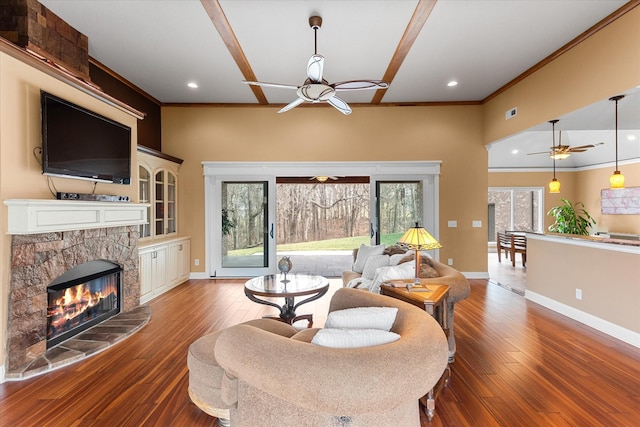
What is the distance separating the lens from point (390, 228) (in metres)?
6.08

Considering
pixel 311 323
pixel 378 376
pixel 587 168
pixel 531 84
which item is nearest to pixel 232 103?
pixel 311 323

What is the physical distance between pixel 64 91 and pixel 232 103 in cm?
313

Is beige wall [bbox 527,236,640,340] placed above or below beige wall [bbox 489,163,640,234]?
below

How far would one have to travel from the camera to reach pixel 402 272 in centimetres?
299

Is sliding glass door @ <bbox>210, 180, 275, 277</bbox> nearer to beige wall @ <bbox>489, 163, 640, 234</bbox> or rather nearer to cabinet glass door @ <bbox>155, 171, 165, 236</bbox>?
cabinet glass door @ <bbox>155, 171, 165, 236</bbox>

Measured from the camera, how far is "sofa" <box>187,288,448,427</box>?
1205 millimetres

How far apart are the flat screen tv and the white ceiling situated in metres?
1.07

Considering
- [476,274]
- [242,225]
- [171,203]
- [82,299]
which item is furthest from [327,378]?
[476,274]

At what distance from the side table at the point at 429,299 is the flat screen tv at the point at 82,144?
3226mm

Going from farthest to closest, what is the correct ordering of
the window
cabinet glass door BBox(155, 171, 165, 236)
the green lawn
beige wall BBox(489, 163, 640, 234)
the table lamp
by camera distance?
the green lawn, the window, beige wall BBox(489, 163, 640, 234), cabinet glass door BBox(155, 171, 165, 236), the table lamp

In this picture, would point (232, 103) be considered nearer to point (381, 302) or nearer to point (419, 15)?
point (419, 15)

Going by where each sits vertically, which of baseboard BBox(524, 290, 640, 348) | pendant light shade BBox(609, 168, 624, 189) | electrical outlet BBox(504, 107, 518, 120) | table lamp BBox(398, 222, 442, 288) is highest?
electrical outlet BBox(504, 107, 518, 120)

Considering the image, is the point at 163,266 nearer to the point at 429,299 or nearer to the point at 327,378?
the point at 429,299

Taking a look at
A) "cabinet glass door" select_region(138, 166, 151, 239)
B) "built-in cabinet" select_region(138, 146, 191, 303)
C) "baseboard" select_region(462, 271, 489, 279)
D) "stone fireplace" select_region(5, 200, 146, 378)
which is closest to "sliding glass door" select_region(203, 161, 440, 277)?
"built-in cabinet" select_region(138, 146, 191, 303)
